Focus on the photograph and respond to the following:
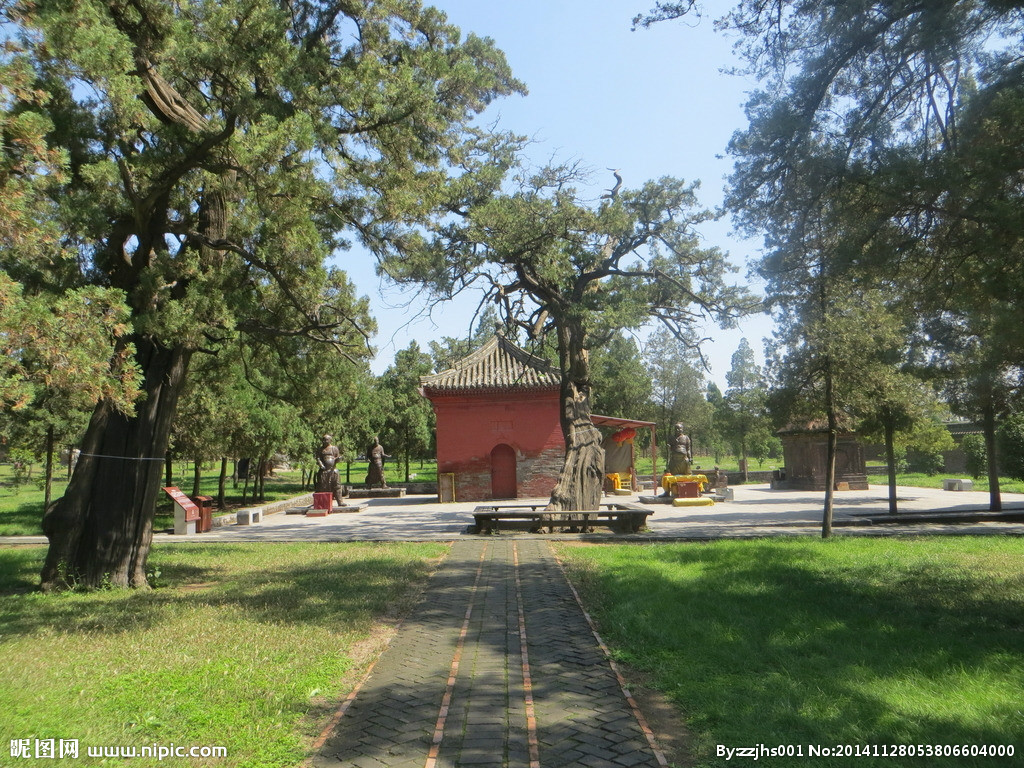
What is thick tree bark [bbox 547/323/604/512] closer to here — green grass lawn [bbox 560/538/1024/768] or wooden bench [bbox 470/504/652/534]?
wooden bench [bbox 470/504/652/534]

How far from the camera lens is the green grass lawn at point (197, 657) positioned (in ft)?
14.5

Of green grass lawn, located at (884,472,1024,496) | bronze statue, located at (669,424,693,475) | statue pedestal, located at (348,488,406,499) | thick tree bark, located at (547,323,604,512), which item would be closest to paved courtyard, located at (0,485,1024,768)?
thick tree bark, located at (547,323,604,512)

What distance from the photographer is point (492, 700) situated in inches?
199

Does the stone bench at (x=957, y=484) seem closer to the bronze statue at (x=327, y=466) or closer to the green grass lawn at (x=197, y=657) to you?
the bronze statue at (x=327, y=466)

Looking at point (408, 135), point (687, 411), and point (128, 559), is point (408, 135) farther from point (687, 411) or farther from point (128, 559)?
point (687, 411)

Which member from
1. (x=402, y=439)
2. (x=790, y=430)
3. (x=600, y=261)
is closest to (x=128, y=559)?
(x=600, y=261)

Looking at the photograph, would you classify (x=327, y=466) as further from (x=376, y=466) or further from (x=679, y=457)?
(x=679, y=457)

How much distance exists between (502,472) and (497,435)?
1.54 meters

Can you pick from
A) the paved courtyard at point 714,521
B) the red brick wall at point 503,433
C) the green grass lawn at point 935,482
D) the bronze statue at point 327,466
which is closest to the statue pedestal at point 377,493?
the paved courtyard at point 714,521

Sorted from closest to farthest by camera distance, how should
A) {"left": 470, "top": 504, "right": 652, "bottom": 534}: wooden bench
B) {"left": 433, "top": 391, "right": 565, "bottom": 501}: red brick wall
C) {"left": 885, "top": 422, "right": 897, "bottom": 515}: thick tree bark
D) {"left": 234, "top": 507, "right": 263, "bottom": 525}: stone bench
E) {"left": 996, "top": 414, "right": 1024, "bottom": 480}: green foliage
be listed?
{"left": 470, "top": 504, "right": 652, "bottom": 534}: wooden bench, {"left": 885, "top": 422, "right": 897, "bottom": 515}: thick tree bark, {"left": 234, "top": 507, "right": 263, "bottom": 525}: stone bench, {"left": 996, "top": 414, "right": 1024, "bottom": 480}: green foliage, {"left": 433, "top": 391, "right": 565, "bottom": 501}: red brick wall

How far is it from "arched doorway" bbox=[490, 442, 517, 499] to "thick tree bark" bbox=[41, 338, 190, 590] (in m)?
19.0

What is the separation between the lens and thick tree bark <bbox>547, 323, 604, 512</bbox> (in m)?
17.6

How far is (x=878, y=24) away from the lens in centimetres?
734

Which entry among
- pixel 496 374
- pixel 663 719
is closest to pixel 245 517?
pixel 496 374
